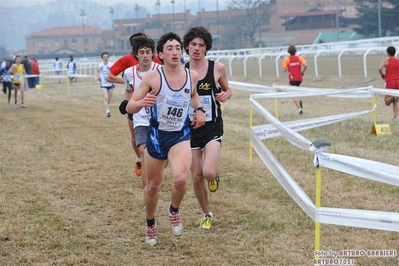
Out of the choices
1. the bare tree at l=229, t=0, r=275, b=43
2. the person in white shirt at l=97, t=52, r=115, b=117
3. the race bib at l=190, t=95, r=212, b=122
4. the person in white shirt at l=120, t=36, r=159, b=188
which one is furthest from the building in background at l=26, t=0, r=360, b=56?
the race bib at l=190, t=95, r=212, b=122

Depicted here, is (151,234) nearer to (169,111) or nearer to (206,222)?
(206,222)

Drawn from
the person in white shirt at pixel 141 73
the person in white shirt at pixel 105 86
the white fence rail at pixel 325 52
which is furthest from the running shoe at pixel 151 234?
the white fence rail at pixel 325 52

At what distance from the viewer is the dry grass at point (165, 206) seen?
6.02m

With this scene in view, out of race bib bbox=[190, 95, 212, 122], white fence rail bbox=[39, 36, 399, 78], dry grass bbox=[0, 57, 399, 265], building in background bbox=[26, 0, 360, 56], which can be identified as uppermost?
building in background bbox=[26, 0, 360, 56]

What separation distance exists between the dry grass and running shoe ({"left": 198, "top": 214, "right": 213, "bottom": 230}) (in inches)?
4.6

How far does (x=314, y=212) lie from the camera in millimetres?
5293

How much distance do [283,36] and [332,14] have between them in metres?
6.84

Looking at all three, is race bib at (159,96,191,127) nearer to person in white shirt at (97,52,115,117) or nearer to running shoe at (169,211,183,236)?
running shoe at (169,211,183,236)

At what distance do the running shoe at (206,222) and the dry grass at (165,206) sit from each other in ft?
0.39

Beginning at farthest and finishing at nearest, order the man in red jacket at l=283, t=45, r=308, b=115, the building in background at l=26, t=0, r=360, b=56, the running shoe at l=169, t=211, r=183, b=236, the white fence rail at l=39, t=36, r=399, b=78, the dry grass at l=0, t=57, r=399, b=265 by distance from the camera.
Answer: the building in background at l=26, t=0, r=360, b=56 < the white fence rail at l=39, t=36, r=399, b=78 < the man in red jacket at l=283, t=45, r=308, b=115 < the running shoe at l=169, t=211, r=183, b=236 < the dry grass at l=0, t=57, r=399, b=265

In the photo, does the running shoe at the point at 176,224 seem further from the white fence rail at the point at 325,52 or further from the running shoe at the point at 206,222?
the white fence rail at the point at 325,52

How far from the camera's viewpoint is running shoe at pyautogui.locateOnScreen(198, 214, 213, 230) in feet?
22.4

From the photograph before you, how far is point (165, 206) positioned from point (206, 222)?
3.95 ft

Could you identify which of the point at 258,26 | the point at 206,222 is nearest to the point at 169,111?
the point at 206,222
